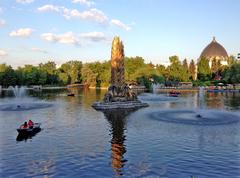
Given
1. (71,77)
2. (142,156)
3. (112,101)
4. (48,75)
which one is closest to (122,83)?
(112,101)

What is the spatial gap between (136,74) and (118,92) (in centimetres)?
8637

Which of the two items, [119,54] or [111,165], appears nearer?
[111,165]

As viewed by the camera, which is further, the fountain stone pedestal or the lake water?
the fountain stone pedestal

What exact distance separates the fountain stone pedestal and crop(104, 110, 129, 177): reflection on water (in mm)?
9025

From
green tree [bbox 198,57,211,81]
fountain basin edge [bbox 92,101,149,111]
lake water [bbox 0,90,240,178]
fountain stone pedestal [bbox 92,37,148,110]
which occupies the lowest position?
lake water [bbox 0,90,240,178]

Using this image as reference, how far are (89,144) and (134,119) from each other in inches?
581

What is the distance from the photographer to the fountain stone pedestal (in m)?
53.3

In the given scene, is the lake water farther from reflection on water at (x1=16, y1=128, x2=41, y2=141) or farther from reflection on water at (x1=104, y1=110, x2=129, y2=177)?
reflection on water at (x1=16, y1=128, x2=41, y2=141)

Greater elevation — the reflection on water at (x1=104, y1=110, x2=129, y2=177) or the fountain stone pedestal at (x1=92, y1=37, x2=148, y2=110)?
the fountain stone pedestal at (x1=92, y1=37, x2=148, y2=110)

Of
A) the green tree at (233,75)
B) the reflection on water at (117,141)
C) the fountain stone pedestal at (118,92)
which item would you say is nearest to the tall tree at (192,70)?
the green tree at (233,75)

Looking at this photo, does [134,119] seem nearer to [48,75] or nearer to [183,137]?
[183,137]

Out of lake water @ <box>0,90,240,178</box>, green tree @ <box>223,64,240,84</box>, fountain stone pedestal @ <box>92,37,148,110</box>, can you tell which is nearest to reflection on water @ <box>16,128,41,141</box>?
lake water @ <box>0,90,240,178</box>

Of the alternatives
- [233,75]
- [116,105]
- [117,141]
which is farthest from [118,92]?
[233,75]

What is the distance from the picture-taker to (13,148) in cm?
2517
